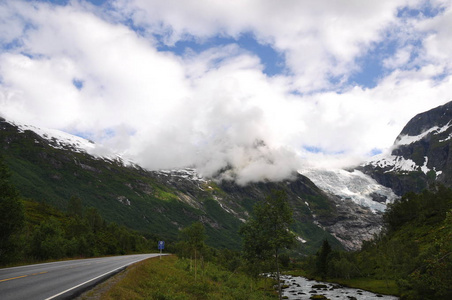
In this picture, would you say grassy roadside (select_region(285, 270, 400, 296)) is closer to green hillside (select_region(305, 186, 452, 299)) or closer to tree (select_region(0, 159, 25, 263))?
green hillside (select_region(305, 186, 452, 299))

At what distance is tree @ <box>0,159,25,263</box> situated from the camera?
38500 mm

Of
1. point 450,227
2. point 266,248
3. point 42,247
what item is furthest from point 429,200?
point 42,247

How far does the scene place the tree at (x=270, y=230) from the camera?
53.9 m

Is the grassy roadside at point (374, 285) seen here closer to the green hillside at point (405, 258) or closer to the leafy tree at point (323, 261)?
the green hillside at point (405, 258)

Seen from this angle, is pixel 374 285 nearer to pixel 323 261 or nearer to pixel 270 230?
pixel 323 261

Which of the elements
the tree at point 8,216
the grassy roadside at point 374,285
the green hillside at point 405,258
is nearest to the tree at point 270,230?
the green hillside at point 405,258

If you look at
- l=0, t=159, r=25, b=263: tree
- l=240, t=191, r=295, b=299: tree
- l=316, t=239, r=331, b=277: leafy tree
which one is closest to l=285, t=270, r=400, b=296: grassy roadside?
l=316, t=239, r=331, b=277: leafy tree

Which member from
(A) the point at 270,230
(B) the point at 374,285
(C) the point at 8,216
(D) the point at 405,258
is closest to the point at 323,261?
(B) the point at 374,285

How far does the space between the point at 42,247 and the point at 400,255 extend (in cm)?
12105

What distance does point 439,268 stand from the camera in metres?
18.8

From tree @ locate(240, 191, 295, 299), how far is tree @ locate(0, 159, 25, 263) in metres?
41.9

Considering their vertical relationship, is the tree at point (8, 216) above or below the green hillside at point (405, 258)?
above

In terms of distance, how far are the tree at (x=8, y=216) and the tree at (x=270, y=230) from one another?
4190 cm

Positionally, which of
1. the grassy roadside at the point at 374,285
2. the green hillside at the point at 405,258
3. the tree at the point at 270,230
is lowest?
the grassy roadside at the point at 374,285
